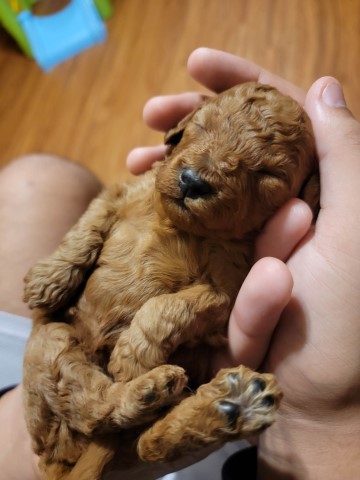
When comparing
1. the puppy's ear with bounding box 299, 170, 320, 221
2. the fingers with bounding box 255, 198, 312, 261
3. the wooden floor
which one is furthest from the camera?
the wooden floor

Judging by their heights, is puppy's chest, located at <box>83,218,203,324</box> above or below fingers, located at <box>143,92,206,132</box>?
below

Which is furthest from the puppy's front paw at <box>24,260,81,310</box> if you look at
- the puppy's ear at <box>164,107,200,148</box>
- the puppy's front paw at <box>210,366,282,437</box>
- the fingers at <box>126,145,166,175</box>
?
the fingers at <box>126,145,166,175</box>

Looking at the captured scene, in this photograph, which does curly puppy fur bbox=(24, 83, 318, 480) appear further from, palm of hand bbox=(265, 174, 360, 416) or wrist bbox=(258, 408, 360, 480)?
wrist bbox=(258, 408, 360, 480)

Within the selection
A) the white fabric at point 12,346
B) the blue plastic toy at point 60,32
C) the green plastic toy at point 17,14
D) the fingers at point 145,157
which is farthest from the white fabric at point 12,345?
the green plastic toy at point 17,14

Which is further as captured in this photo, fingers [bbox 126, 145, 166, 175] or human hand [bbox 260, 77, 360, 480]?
fingers [bbox 126, 145, 166, 175]

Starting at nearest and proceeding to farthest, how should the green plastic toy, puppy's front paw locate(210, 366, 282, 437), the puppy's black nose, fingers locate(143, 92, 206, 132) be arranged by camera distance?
puppy's front paw locate(210, 366, 282, 437), the puppy's black nose, fingers locate(143, 92, 206, 132), the green plastic toy

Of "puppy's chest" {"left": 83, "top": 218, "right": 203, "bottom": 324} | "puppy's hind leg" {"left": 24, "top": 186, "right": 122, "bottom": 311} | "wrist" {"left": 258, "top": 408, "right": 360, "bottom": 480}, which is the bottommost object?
"wrist" {"left": 258, "top": 408, "right": 360, "bottom": 480}

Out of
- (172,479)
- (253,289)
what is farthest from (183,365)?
(172,479)
